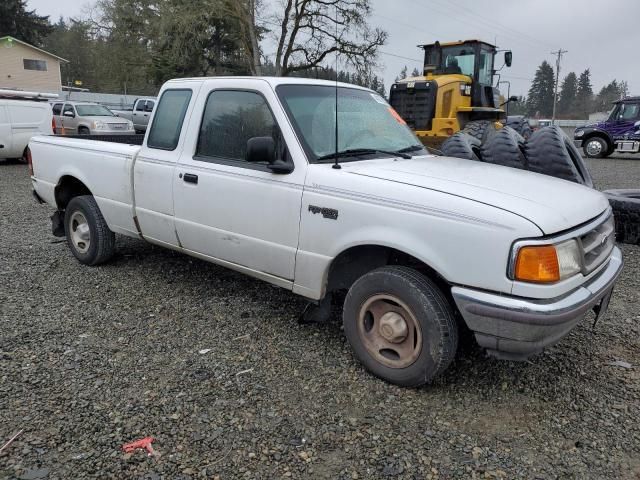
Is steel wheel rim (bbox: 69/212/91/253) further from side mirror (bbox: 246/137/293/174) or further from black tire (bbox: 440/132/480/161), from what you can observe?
black tire (bbox: 440/132/480/161)

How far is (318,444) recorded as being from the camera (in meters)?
2.70

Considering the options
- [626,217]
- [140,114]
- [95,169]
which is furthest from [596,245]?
[140,114]

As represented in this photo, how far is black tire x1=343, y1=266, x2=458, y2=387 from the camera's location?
9.64ft

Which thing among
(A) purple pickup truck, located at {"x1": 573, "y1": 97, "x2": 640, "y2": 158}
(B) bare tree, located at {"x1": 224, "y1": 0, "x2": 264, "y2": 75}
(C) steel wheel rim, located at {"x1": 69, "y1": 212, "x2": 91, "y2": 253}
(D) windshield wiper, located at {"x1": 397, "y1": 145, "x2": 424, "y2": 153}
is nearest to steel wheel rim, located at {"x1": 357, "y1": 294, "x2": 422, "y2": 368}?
(D) windshield wiper, located at {"x1": 397, "y1": 145, "x2": 424, "y2": 153}

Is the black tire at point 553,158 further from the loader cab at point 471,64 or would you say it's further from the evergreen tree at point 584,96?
the evergreen tree at point 584,96

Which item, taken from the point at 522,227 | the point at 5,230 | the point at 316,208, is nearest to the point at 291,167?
the point at 316,208

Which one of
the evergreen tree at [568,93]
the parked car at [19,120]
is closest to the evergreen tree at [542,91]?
the evergreen tree at [568,93]

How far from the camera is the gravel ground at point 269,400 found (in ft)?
8.40

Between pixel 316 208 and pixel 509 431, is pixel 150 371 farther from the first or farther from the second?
pixel 509 431

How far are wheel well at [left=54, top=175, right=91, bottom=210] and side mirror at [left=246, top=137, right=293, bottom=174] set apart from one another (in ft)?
9.57

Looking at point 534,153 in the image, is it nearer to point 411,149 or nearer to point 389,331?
point 411,149

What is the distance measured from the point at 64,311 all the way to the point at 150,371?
142 centimetres

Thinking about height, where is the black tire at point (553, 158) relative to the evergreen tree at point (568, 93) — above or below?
below

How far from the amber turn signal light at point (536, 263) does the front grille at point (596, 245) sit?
1.24ft
